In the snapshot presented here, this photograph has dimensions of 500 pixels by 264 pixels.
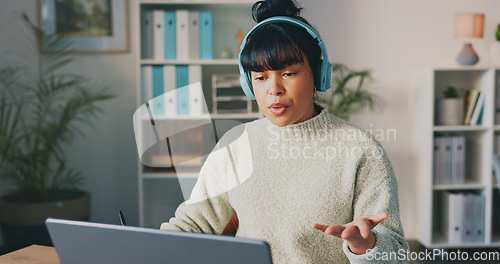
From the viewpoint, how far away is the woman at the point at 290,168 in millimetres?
918

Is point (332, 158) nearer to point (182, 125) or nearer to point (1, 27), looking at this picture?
point (182, 125)

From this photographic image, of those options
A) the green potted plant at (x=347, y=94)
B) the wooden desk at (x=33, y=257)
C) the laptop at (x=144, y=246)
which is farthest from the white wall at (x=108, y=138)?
the laptop at (x=144, y=246)

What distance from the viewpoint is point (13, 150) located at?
114 inches

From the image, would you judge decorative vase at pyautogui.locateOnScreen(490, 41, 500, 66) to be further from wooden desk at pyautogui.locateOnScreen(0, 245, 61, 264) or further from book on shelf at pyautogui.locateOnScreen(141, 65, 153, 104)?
wooden desk at pyautogui.locateOnScreen(0, 245, 61, 264)

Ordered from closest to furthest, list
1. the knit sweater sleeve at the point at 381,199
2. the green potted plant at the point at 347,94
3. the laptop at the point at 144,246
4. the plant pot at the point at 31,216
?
1. the laptop at the point at 144,246
2. the knit sweater sleeve at the point at 381,199
3. the plant pot at the point at 31,216
4. the green potted plant at the point at 347,94

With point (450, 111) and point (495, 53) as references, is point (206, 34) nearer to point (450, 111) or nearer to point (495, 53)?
point (450, 111)

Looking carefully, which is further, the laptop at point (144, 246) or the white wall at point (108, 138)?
the white wall at point (108, 138)

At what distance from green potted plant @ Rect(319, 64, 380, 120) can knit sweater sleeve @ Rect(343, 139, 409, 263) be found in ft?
6.62

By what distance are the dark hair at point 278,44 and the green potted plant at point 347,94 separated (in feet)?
6.68

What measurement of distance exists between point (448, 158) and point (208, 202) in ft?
8.20

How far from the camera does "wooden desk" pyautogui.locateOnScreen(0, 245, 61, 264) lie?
1.05 meters

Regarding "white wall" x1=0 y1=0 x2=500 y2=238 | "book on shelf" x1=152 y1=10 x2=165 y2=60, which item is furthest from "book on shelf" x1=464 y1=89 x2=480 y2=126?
"book on shelf" x1=152 y1=10 x2=165 y2=60

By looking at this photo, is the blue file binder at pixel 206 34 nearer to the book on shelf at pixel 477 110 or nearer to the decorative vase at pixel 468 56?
the decorative vase at pixel 468 56

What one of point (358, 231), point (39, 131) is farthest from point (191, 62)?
point (358, 231)
